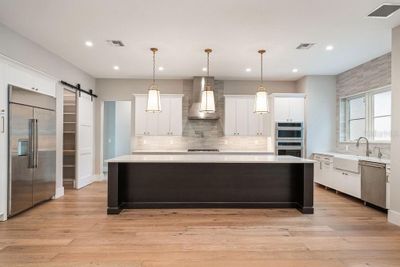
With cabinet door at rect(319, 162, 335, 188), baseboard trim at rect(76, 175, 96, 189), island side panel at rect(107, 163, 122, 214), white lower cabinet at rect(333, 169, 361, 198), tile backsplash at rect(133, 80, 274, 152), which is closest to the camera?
island side panel at rect(107, 163, 122, 214)

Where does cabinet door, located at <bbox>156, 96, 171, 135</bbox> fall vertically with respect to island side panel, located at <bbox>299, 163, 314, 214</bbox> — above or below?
above

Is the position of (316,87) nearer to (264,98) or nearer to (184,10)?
(264,98)

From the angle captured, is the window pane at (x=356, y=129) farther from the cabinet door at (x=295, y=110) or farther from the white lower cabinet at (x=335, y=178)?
the cabinet door at (x=295, y=110)

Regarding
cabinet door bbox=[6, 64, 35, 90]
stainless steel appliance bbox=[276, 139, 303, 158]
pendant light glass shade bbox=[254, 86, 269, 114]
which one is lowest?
stainless steel appliance bbox=[276, 139, 303, 158]

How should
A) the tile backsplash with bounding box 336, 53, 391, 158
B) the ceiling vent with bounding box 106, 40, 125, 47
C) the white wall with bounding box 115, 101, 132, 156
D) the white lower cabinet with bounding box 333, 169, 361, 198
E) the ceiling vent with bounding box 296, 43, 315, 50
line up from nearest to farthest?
the ceiling vent with bounding box 106, 40, 125, 47 < the ceiling vent with bounding box 296, 43, 315, 50 < the white lower cabinet with bounding box 333, 169, 361, 198 < the tile backsplash with bounding box 336, 53, 391, 158 < the white wall with bounding box 115, 101, 132, 156

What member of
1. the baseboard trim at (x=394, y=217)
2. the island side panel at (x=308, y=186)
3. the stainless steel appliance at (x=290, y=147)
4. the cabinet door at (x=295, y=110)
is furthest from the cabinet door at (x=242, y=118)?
the baseboard trim at (x=394, y=217)

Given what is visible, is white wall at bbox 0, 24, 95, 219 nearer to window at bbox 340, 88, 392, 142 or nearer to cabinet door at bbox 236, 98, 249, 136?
cabinet door at bbox 236, 98, 249, 136

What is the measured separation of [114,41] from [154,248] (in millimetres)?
3269

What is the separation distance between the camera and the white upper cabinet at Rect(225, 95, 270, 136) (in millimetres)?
6898

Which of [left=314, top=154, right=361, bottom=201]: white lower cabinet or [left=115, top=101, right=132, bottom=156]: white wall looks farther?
[left=115, top=101, right=132, bottom=156]: white wall

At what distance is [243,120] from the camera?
6.90m

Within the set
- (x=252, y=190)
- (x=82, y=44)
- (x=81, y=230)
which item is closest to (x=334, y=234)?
(x=252, y=190)

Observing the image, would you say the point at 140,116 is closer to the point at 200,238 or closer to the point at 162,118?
the point at 162,118


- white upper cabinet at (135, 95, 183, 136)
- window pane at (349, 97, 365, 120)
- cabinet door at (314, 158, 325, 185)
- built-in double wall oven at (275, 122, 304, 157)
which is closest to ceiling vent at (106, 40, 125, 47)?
white upper cabinet at (135, 95, 183, 136)
